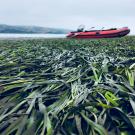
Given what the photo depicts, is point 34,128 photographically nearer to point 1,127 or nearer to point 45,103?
point 1,127

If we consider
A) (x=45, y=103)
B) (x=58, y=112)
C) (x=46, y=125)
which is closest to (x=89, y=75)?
(x=45, y=103)

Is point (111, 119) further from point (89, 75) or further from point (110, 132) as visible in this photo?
point (89, 75)

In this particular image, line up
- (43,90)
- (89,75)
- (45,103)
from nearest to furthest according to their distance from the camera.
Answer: (45,103), (43,90), (89,75)

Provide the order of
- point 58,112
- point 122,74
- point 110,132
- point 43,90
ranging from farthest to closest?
1. point 122,74
2. point 43,90
3. point 58,112
4. point 110,132

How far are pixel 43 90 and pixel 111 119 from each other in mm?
1008

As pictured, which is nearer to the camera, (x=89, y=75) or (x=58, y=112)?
(x=58, y=112)

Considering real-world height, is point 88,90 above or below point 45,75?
above

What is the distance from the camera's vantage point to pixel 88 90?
10.7ft

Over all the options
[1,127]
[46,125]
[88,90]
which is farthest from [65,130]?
[88,90]

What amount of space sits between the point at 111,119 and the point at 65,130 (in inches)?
15.2

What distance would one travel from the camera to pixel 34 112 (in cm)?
279

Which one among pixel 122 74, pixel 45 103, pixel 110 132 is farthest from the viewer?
pixel 122 74

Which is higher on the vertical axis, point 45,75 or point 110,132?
point 110,132

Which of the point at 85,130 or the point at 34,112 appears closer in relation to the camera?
the point at 85,130
